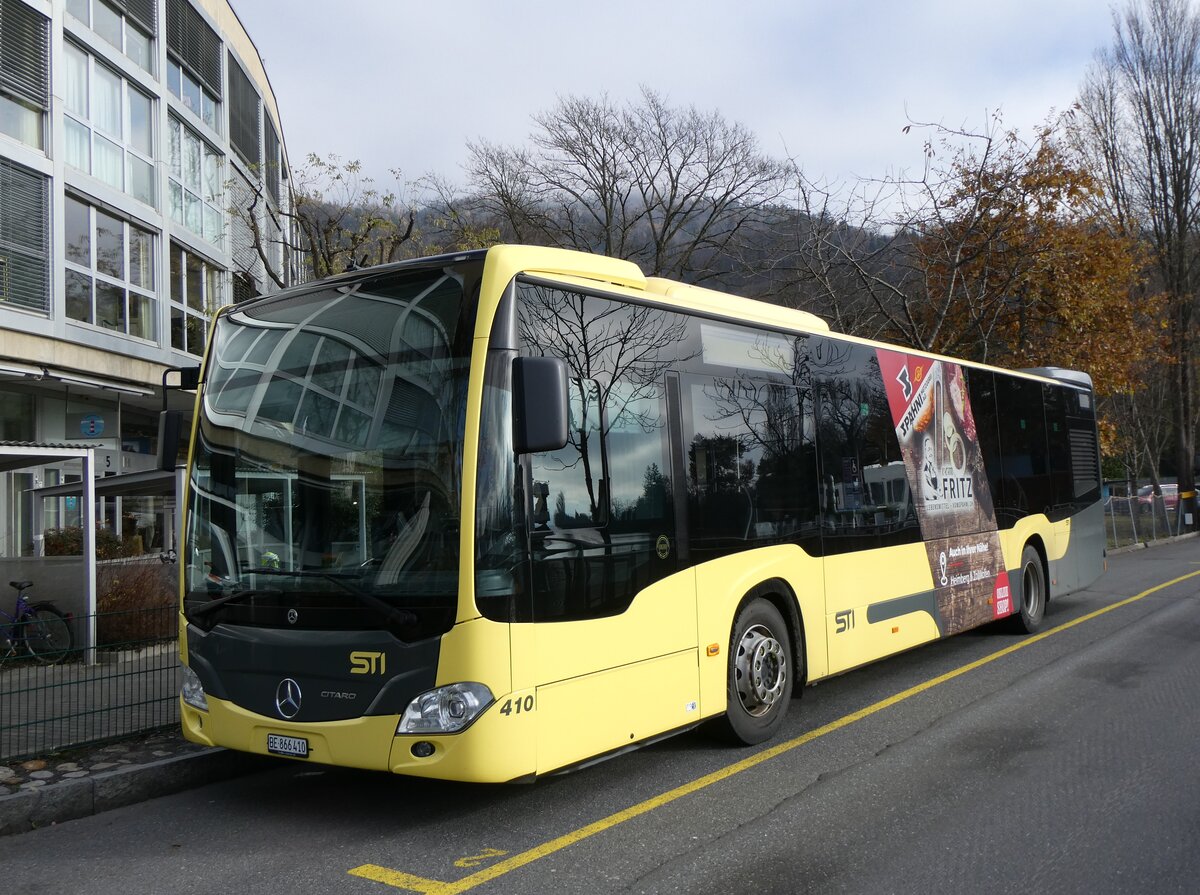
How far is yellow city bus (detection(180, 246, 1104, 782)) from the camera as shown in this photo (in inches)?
190

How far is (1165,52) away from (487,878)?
1333 inches

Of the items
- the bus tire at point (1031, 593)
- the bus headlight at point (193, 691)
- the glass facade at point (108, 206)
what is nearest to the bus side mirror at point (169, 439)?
the bus headlight at point (193, 691)

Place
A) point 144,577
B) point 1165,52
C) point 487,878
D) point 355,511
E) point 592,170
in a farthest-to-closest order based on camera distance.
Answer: point 592,170 < point 1165,52 < point 144,577 < point 355,511 < point 487,878

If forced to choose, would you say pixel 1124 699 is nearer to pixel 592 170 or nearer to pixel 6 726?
pixel 6 726

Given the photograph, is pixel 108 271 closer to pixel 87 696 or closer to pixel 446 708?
pixel 87 696

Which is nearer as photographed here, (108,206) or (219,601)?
(219,601)

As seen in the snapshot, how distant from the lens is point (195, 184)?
2208 centimetres

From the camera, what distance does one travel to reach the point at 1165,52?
2978cm

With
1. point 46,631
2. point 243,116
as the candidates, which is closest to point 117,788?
point 46,631

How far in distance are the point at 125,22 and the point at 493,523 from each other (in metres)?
19.1

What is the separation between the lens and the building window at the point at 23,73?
15.7 metres

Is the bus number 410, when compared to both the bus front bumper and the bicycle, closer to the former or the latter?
the bus front bumper

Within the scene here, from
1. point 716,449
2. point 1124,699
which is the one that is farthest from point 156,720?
point 1124,699

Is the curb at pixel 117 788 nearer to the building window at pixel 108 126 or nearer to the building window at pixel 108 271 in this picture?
the building window at pixel 108 271
